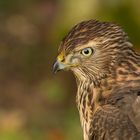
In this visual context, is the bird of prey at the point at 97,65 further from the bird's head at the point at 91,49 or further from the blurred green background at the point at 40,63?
the blurred green background at the point at 40,63

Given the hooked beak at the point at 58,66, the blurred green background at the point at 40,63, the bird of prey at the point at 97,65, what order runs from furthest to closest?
1. the blurred green background at the point at 40,63
2. the hooked beak at the point at 58,66
3. the bird of prey at the point at 97,65

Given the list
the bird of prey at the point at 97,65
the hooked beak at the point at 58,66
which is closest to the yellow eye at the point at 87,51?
the bird of prey at the point at 97,65

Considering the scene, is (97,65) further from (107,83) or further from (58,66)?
(58,66)

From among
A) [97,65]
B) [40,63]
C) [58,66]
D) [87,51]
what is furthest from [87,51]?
[40,63]

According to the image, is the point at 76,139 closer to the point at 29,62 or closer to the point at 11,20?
the point at 29,62

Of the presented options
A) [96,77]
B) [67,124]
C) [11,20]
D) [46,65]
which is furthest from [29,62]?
[96,77]

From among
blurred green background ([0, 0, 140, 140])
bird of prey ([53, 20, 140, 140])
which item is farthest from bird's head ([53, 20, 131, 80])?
blurred green background ([0, 0, 140, 140])
